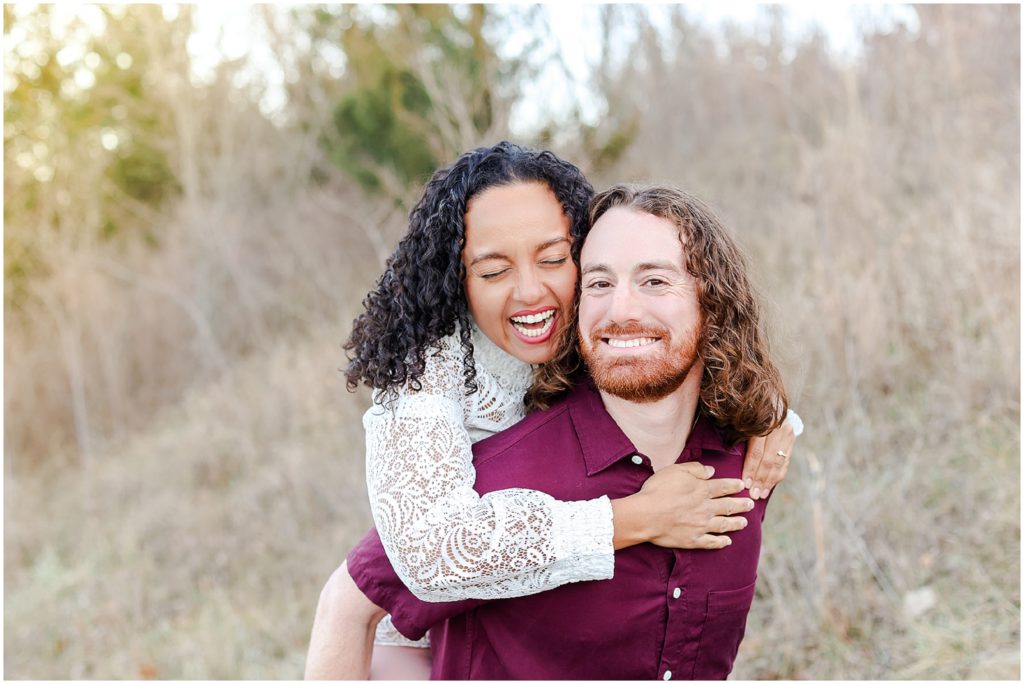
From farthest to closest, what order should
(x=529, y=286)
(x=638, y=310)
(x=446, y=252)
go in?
1. (x=446, y=252)
2. (x=529, y=286)
3. (x=638, y=310)

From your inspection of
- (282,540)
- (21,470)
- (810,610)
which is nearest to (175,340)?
(21,470)

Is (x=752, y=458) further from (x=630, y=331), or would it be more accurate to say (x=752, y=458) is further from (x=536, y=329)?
(x=536, y=329)

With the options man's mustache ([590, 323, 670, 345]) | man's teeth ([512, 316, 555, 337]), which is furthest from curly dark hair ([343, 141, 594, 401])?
man's mustache ([590, 323, 670, 345])

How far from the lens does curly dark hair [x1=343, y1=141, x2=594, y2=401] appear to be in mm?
2707

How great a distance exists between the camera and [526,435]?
257 cm

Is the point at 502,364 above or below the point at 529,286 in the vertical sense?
below

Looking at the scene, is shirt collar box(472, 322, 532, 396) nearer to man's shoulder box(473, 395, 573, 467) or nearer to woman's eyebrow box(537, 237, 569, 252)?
man's shoulder box(473, 395, 573, 467)

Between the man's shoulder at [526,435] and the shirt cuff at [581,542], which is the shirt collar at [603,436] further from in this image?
the shirt cuff at [581,542]

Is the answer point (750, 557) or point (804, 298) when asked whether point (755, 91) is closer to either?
point (804, 298)

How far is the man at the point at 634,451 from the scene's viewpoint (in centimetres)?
244

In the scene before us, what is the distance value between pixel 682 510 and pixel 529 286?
72 centimetres

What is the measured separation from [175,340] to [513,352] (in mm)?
14226

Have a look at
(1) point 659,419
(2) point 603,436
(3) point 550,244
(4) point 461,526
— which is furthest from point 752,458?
(4) point 461,526

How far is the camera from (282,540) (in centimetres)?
839
